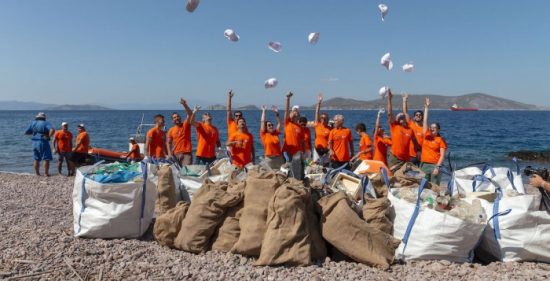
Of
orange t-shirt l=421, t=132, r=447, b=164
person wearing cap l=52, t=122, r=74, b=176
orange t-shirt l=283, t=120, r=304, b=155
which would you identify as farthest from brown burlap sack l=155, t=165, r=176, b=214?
person wearing cap l=52, t=122, r=74, b=176

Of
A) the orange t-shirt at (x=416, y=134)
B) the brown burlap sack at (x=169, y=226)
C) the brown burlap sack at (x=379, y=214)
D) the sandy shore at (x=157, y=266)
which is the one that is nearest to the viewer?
the sandy shore at (x=157, y=266)

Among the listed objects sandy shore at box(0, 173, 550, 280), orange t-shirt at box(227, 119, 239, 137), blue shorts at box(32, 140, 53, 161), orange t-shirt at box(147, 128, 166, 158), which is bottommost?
sandy shore at box(0, 173, 550, 280)

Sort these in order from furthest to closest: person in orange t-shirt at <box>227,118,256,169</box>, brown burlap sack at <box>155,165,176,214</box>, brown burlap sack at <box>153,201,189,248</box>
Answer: person in orange t-shirt at <box>227,118,256,169</box> → brown burlap sack at <box>155,165,176,214</box> → brown burlap sack at <box>153,201,189,248</box>

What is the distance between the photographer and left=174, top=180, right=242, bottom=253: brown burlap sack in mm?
4508

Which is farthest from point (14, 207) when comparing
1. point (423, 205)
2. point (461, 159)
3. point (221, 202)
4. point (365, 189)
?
point (461, 159)

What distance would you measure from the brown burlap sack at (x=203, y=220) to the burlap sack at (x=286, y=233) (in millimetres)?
622

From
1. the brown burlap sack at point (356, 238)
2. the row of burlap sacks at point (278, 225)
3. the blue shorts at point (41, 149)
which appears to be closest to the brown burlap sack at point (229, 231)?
the row of burlap sacks at point (278, 225)

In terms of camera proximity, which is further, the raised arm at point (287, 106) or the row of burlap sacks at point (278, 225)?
the raised arm at point (287, 106)

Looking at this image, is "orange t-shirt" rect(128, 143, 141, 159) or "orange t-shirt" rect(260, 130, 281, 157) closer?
"orange t-shirt" rect(260, 130, 281, 157)

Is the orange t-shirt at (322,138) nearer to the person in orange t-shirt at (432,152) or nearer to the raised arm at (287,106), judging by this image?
the raised arm at (287,106)

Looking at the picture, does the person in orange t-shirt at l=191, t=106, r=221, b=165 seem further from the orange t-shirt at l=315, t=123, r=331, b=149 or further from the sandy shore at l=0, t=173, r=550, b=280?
the sandy shore at l=0, t=173, r=550, b=280

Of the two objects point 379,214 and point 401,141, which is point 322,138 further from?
point 379,214

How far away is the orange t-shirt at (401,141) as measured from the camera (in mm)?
7516

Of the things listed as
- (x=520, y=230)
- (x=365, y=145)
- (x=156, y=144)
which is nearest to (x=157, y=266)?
(x=520, y=230)
